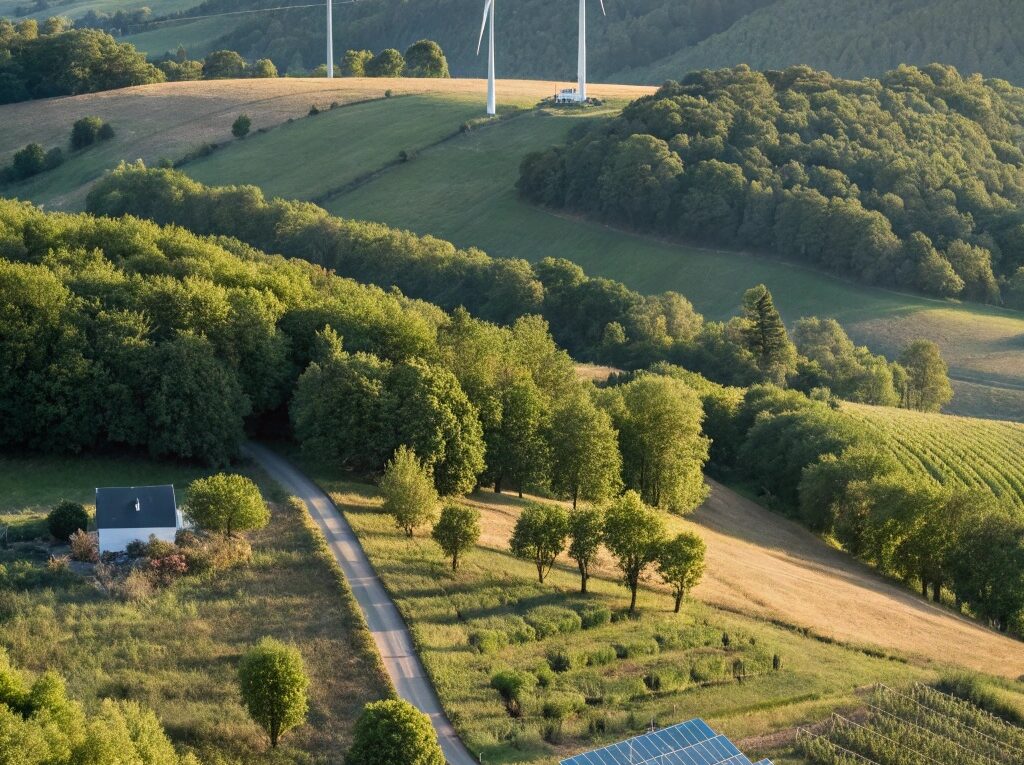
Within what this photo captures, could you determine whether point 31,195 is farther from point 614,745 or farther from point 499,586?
point 614,745

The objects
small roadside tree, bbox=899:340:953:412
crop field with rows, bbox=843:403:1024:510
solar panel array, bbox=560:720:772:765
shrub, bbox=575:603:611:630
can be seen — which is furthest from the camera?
small roadside tree, bbox=899:340:953:412

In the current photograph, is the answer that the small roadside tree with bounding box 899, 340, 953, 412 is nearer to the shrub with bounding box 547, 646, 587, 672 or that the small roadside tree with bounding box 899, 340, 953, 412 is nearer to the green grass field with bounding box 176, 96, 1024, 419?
the green grass field with bounding box 176, 96, 1024, 419

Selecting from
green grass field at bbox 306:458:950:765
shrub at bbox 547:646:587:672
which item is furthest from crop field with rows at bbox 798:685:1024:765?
shrub at bbox 547:646:587:672

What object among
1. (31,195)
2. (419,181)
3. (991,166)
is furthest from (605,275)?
(31,195)

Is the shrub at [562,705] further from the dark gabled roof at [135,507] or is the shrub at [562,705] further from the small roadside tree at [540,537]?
the dark gabled roof at [135,507]

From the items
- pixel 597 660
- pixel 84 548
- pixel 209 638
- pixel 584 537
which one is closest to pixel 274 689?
pixel 209 638

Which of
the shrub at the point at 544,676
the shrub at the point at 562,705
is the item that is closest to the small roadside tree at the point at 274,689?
the shrub at the point at 562,705
